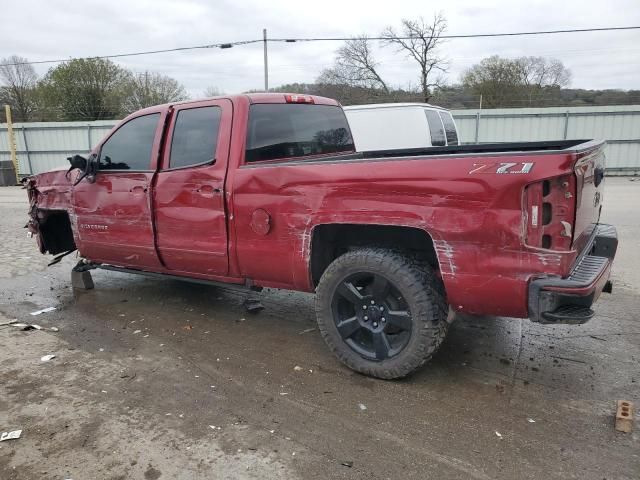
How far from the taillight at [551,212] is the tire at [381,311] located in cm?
75

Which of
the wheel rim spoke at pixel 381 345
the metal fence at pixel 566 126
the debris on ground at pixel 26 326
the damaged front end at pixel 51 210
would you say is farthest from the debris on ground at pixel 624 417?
the metal fence at pixel 566 126

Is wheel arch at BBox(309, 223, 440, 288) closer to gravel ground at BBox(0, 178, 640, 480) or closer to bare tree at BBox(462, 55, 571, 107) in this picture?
gravel ground at BBox(0, 178, 640, 480)

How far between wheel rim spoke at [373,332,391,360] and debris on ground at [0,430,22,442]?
7.38 ft

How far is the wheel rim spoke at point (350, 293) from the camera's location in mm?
3529

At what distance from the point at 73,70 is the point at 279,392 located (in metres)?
34.5

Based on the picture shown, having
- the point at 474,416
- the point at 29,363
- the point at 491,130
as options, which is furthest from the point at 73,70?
the point at 474,416

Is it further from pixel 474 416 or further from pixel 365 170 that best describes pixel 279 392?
pixel 365 170

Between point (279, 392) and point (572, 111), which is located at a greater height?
point (572, 111)

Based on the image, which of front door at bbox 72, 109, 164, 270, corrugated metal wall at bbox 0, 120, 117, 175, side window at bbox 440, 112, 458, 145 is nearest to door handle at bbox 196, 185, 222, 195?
front door at bbox 72, 109, 164, 270

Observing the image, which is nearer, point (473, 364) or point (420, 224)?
point (420, 224)

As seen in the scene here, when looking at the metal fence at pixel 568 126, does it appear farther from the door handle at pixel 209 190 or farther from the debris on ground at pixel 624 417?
the debris on ground at pixel 624 417

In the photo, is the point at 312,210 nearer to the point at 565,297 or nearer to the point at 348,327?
the point at 348,327

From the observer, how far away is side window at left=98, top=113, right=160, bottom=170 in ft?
15.3

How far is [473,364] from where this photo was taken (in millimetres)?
3801
